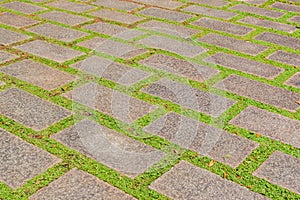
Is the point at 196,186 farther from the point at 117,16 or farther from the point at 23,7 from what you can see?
the point at 23,7

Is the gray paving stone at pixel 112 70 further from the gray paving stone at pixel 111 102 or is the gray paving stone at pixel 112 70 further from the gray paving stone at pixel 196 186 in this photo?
the gray paving stone at pixel 196 186

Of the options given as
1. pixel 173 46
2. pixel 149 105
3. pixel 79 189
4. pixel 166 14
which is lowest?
pixel 79 189

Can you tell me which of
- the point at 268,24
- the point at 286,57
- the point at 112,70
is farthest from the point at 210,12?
the point at 112,70

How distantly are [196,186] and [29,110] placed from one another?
1589mm

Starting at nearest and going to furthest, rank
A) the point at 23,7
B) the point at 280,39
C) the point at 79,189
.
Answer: the point at 79,189, the point at 280,39, the point at 23,7

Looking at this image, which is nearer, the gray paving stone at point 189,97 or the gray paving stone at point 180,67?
the gray paving stone at point 189,97

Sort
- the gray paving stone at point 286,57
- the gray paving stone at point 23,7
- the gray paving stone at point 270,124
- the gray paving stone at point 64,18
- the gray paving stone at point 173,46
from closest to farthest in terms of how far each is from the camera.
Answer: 1. the gray paving stone at point 270,124
2. the gray paving stone at point 286,57
3. the gray paving stone at point 173,46
4. the gray paving stone at point 64,18
5. the gray paving stone at point 23,7

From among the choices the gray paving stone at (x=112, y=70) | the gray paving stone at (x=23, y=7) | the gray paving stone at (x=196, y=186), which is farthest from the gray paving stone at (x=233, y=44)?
the gray paving stone at (x=23, y=7)

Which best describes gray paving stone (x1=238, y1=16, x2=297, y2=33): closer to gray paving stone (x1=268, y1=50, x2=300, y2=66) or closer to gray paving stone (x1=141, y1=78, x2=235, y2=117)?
gray paving stone (x1=268, y1=50, x2=300, y2=66)

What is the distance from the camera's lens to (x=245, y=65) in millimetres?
4277

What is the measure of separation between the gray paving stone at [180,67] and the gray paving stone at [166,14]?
4.32 ft

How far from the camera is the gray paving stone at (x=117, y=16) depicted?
217 inches

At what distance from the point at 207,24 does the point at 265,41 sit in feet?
2.82

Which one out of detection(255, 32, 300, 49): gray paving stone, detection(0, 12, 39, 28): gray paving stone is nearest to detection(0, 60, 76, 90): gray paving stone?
detection(0, 12, 39, 28): gray paving stone
